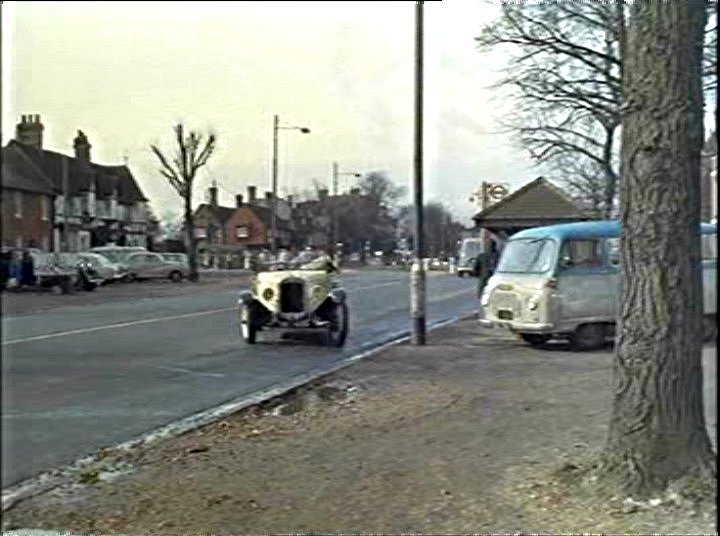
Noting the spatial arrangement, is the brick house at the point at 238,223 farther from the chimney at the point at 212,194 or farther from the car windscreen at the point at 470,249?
the car windscreen at the point at 470,249

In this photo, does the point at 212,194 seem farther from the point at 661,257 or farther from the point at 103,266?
the point at 661,257

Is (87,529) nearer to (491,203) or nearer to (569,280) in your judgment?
(491,203)

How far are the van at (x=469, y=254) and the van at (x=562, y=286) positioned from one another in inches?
16.5

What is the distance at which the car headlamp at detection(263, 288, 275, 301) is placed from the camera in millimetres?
9258

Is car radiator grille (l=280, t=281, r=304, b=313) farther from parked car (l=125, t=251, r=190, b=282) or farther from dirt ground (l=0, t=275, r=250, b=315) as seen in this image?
parked car (l=125, t=251, r=190, b=282)

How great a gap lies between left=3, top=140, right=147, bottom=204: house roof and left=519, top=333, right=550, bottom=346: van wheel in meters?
6.37

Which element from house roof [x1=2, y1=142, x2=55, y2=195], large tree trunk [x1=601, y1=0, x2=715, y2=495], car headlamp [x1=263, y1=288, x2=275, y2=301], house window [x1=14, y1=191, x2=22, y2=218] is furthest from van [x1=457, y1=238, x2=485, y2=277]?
house window [x1=14, y1=191, x2=22, y2=218]

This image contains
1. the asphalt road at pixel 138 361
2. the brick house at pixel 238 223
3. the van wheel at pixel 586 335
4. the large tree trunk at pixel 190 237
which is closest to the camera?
the asphalt road at pixel 138 361

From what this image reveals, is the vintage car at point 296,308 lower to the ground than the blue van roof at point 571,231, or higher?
lower

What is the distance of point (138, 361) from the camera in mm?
7156

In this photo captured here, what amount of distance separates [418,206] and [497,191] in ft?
8.17

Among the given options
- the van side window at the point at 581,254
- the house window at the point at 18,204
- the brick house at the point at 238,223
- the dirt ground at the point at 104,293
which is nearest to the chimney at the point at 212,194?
the brick house at the point at 238,223

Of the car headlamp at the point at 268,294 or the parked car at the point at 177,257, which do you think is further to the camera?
the car headlamp at the point at 268,294

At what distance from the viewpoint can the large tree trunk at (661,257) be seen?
280cm
